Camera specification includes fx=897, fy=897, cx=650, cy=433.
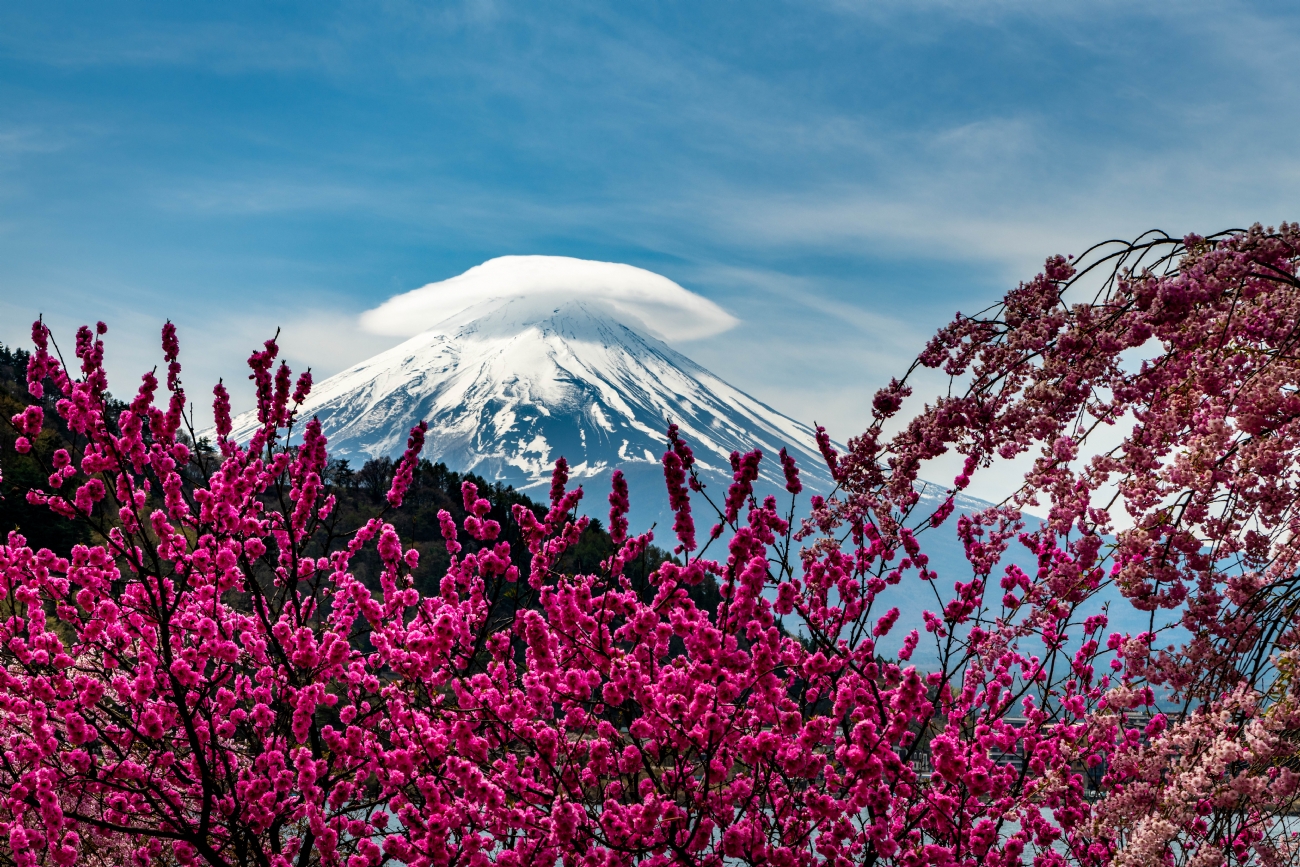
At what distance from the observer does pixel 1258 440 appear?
3.20 m

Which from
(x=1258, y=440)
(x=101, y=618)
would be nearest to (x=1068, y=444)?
(x=1258, y=440)

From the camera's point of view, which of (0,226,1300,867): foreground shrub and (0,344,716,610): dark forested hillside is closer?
(0,226,1300,867): foreground shrub

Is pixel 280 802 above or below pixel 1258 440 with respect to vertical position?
below

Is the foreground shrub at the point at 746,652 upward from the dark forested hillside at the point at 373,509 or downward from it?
downward

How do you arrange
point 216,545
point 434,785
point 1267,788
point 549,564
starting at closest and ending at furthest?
point 1267,788 → point 434,785 → point 216,545 → point 549,564

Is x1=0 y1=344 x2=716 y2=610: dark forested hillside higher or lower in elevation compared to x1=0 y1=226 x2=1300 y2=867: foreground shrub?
higher

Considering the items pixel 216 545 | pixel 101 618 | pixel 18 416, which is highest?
pixel 18 416

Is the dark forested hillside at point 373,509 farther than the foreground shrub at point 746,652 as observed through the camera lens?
Yes

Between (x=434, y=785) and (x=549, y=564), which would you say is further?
(x=549, y=564)

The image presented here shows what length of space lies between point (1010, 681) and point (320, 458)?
5.35 metres

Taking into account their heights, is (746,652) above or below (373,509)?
below

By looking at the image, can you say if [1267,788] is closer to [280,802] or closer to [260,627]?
[280,802]

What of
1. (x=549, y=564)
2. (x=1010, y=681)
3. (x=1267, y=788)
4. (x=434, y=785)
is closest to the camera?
(x=1267, y=788)

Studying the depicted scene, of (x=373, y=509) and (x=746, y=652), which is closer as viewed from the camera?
(x=746, y=652)
